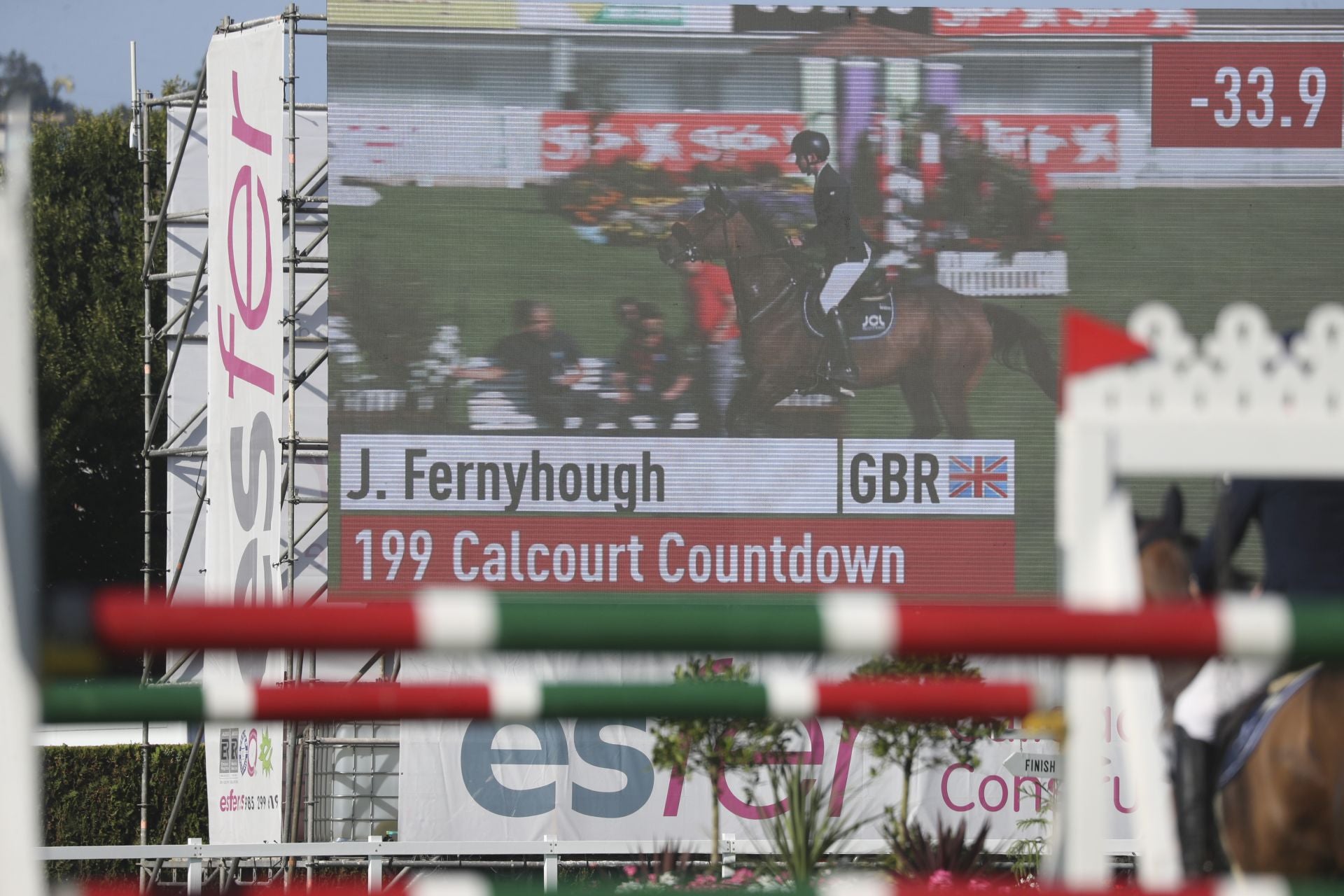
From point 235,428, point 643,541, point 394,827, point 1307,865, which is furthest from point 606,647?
point 394,827

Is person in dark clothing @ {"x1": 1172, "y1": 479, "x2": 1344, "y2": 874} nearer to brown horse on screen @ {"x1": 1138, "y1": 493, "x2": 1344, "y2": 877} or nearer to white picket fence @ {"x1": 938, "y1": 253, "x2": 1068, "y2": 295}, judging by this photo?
brown horse on screen @ {"x1": 1138, "y1": 493, "x2": 1344, "y2": 877}

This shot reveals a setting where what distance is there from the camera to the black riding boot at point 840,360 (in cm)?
804

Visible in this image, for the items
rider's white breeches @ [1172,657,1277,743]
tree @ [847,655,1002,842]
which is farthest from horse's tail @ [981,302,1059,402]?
rider's white breeches @ [1172,657,1277,743]

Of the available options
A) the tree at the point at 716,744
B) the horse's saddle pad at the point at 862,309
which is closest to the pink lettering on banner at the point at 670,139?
the horse's saddle pad at the point at 862,309

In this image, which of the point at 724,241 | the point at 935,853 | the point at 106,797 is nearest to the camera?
the point at 935,853

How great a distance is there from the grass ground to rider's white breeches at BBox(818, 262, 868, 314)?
564 millimetres

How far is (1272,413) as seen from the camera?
1396 millimetres

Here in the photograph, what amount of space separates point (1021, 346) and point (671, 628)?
7.45 metres

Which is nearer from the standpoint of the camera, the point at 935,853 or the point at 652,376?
the point at 935,853

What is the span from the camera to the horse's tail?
809cm

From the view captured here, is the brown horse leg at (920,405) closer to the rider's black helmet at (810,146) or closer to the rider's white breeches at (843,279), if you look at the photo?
the rider's white breeches at (843,279)

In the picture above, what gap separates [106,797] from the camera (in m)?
12.6

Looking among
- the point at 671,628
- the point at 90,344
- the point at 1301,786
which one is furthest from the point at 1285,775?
the point at 90,344

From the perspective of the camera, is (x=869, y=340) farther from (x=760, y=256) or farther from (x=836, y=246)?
(x=760, y=256)
